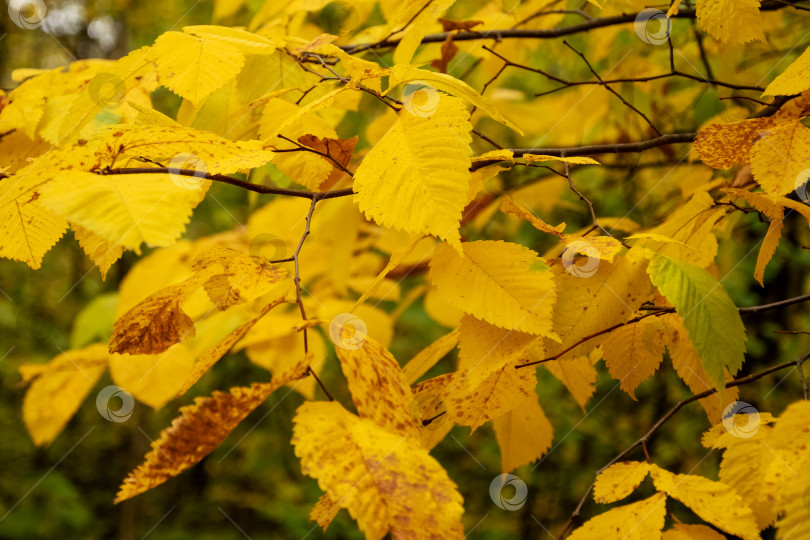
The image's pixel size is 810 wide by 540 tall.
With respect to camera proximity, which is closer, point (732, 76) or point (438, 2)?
point (438, 2)

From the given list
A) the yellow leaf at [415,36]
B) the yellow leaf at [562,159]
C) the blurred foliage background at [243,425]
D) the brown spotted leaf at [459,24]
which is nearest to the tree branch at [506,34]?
the brown spotted leaf at [459,24]

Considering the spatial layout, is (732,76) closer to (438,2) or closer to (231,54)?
(438,2)

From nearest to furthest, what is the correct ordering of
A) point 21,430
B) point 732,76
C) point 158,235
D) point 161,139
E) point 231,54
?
point 158,235
point 161,139
point 231,54
point 732,76
point 21,430

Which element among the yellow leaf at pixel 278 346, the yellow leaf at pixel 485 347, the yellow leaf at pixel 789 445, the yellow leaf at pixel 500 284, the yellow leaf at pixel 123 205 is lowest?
the yellow leaf at pixel 278 346

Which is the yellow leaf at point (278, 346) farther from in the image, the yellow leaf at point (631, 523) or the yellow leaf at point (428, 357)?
the yellow leaf at point (631, 523)

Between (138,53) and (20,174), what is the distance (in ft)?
0.74

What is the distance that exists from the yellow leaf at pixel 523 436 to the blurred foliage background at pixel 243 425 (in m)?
1.14

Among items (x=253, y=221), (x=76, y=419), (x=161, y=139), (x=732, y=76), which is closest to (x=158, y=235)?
(x=161, y=139)

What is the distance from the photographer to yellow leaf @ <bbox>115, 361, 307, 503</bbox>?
421 millimetres

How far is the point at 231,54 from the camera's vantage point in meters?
0.61

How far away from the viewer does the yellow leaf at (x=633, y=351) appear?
567 mm

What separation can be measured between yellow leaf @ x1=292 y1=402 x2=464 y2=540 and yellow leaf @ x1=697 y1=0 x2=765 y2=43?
51 centimetres

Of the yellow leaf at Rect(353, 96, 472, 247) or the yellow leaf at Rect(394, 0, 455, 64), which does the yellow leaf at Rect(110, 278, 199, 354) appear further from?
the yellow leaf at Rect(394, 0, 455, 64)

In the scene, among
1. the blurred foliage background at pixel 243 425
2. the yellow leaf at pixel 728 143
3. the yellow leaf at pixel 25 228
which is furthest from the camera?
the blurred foliage background at pixel 243 425
